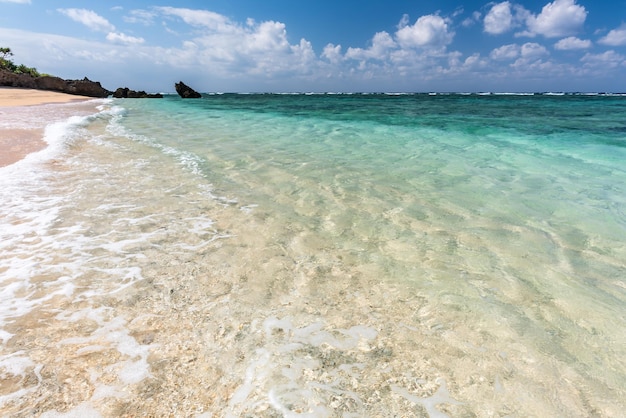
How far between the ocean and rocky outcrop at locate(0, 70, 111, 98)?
56423 mm

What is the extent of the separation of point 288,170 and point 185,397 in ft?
22.5

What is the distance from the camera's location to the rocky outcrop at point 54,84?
46.7 meters

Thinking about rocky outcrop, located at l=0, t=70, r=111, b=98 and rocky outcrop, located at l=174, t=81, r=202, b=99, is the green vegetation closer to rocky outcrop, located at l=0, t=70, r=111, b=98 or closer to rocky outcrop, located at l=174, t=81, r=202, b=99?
rocky outcrop, located at l=0, t=70, r=111, b=98

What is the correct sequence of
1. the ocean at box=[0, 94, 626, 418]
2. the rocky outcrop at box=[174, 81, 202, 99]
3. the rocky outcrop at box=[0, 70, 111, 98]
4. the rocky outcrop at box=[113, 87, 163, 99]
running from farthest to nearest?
the rocky outcrop at box=[174, 81, 202, 99] < the rocky outcrop at box=[113, 87, 163, 99] < the rocky outcrop at box=[0, 70, 111, 98] < the ocean at box=[0, 94, 626, 418]

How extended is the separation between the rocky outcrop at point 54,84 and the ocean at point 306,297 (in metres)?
56.4

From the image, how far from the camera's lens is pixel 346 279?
390 cm

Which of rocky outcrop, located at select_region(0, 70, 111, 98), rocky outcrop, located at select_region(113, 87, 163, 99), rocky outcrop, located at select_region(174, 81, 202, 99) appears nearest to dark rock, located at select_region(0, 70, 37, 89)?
rocky outcrop, located at select_region(0, 70, 111, 98)

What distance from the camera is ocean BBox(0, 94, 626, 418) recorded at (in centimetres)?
244

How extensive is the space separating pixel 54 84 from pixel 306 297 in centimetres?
6755

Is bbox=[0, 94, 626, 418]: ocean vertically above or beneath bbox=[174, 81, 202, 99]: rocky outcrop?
beneath

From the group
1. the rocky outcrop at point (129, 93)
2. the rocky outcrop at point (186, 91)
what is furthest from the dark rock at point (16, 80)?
the rocky outcrop at point (186, 91)

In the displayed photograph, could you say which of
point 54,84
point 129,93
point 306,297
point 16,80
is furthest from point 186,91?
point 306,297

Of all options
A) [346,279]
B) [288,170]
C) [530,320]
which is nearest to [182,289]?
[346,279]

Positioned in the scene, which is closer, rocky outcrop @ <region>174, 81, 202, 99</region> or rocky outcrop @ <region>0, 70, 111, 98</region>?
rocky outcrop @ <region>0, 70, 111, 98</region>
